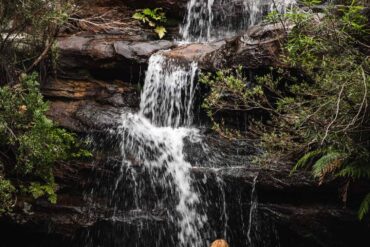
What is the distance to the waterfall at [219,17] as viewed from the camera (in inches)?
Result: 437

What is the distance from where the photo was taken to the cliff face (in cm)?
666

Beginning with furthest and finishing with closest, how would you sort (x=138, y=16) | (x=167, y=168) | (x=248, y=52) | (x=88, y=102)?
(x=138, y=16)
(x=88, y=102)
(x=248, y=52)
(x=167, y=168)

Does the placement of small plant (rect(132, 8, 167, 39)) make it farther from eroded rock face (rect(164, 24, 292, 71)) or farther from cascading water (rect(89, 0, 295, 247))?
eroded rock face (rect(164, 24, 292, 71))

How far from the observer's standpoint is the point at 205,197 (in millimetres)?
7121

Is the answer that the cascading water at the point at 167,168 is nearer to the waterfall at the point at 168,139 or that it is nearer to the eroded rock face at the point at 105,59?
the waterfall at the point at 168,139

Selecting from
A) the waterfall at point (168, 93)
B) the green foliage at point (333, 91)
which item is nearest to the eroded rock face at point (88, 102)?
the waterfall at point (168, 93)

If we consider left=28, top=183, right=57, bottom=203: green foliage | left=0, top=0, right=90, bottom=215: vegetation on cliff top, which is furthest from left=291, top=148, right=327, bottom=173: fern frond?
left=28, top=183, right=57, bottom=203: green foliage

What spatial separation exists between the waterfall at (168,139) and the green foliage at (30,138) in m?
1.41

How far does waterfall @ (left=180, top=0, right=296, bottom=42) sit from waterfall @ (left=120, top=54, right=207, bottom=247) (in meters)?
2.74

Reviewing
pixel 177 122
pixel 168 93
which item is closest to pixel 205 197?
pixel 177 122

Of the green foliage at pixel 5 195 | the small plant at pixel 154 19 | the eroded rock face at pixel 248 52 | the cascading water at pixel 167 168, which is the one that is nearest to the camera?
the green foliage at pixel 5 195

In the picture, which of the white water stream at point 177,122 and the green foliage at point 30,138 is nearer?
the green foliage at point 30,138

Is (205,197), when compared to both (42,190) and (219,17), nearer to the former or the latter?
(42,190)

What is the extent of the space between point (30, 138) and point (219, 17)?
6.98m
